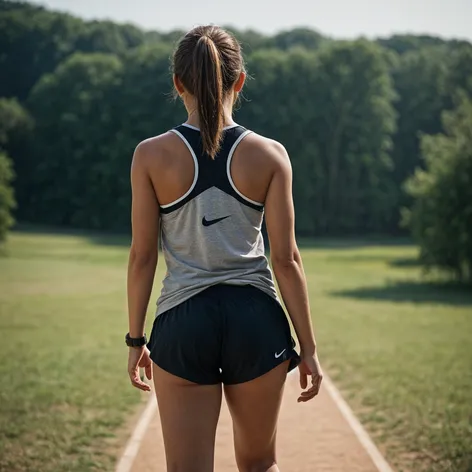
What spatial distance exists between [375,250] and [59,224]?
1951cm

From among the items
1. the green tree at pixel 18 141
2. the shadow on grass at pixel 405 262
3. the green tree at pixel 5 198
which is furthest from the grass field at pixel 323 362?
the shadow on grass at pixel 405 262

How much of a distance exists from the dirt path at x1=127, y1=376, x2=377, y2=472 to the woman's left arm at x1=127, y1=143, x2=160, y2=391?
294cm

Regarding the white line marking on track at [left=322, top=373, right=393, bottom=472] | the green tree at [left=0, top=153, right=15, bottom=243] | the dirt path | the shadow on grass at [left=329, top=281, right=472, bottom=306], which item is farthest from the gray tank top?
the green tree at [left=0, top=153, right=15, bottom=243]

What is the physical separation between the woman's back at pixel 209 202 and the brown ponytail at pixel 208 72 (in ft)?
0.18

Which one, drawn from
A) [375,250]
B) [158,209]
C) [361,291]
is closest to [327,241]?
[375,250]

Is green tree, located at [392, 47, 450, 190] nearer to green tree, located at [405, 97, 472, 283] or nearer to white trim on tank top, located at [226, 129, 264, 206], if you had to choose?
green tree, located at [405, 97, 472, 283]

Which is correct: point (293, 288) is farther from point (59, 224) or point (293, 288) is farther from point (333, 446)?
point (59, 224)

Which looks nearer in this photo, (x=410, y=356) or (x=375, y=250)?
(x=410, y=356)

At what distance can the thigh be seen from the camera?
10.2 ft

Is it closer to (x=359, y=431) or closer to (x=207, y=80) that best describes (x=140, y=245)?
(x=207, y=80)

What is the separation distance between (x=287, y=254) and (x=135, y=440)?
422 cm

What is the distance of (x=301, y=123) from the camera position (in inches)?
2581

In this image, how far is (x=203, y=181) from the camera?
3137mm

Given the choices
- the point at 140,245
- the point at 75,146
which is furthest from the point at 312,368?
the point at 75,146
